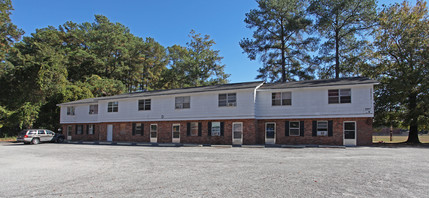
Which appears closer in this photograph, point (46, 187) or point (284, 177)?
point (46, 187)

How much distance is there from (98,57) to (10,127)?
54.4 ft

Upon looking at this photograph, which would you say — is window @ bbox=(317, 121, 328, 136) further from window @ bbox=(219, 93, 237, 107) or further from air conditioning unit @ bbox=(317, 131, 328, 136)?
window @ bbox=(219, 93, 237, 107)

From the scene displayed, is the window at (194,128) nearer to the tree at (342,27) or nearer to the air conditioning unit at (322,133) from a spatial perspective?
the air conditioning unit at (322,133)

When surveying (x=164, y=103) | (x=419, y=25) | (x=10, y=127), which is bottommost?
(x=10, y=127)

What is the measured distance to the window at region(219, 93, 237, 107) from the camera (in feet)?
79.2

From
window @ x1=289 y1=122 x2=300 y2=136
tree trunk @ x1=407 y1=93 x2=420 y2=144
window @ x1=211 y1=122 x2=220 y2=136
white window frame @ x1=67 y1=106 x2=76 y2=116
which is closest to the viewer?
window @ x1=289 y1=122 x2=300 y2=136

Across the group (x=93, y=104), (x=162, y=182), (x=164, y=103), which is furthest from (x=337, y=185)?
(x=93, y=104)

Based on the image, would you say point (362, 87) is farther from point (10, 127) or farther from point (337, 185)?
point (10, 127)

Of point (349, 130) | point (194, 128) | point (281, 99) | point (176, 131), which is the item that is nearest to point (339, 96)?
point (349, 130)

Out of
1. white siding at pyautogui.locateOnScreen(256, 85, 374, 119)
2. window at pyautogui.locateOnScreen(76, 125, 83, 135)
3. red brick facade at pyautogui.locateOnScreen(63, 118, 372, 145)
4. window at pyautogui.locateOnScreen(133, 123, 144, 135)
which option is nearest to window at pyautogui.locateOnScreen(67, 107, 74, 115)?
window at pyautogui.locateOnScreen(76, 125, 83, 135)

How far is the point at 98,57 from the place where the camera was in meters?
49.1

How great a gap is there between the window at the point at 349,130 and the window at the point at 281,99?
A: 174 inches

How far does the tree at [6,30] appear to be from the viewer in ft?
124

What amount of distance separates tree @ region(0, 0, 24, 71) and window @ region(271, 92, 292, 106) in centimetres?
3500
